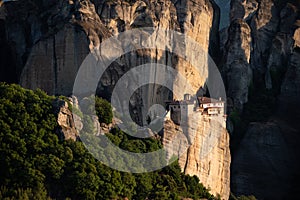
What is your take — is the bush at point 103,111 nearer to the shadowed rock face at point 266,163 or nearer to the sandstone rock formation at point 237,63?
the shadowed rock face at point 266,163

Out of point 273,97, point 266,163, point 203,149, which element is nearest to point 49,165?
point 203,149

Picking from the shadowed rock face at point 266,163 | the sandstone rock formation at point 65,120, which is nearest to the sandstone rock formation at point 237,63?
the shadowed rock face at point 266,163

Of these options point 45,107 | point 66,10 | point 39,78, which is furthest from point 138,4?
point 45,107

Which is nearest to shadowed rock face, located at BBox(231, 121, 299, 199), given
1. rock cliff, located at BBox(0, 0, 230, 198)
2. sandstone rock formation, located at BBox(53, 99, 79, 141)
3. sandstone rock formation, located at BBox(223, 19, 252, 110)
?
sandstone rock formation, located at BBox(223, 19, 252, 110)

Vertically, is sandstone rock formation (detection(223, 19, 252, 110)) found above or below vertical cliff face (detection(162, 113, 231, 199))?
above

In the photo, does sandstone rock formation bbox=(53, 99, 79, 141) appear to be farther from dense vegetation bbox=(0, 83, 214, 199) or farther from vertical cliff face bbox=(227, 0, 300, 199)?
vertical cliff face bbox=(227, 0, 300, 199)

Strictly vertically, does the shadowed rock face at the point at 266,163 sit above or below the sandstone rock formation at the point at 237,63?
below

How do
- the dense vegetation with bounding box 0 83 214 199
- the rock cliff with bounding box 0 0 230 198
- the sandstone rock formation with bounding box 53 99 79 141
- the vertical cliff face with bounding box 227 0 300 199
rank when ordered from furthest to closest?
1. the vertical cliff face with bounding box 227 0 300 199
2. the rock cliff with bounding box 0 0 230 198
3. the sandstone rock formation with bounding box 53 99 79 141
4. the dense vegetation with bounding box 0 83 214 199
